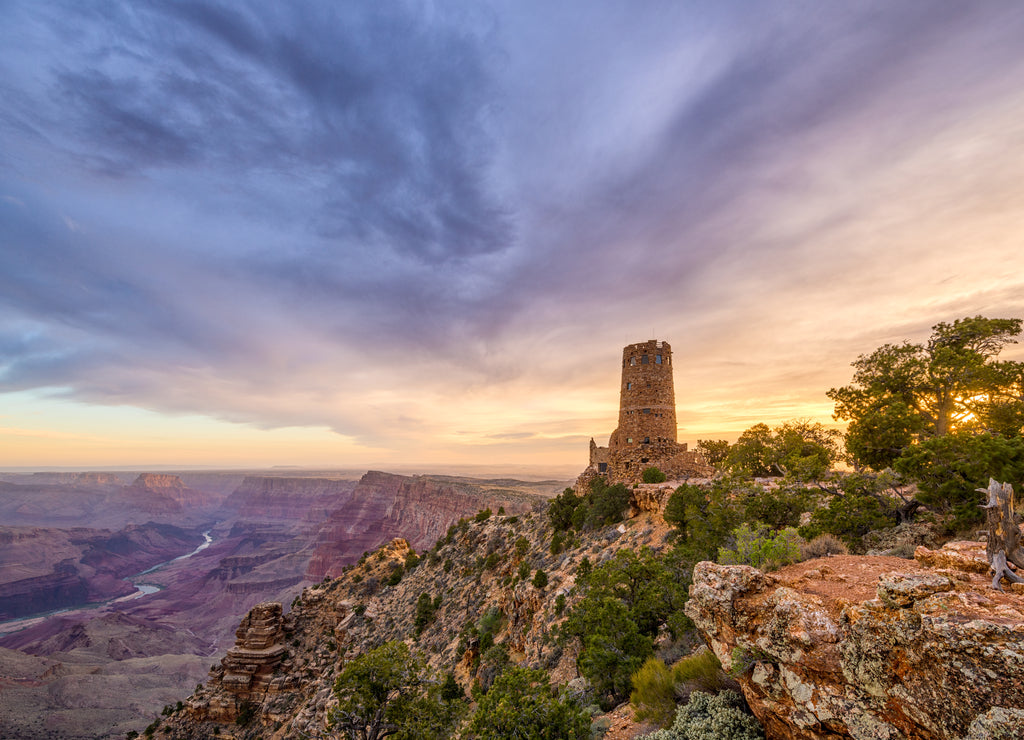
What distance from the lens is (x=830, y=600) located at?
673 centimetres

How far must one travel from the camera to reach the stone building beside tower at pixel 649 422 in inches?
1244

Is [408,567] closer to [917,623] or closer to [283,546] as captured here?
[917,623]

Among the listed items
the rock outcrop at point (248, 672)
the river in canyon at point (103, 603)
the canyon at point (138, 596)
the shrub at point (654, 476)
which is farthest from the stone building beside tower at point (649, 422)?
the river in canyon at point (103, 603)

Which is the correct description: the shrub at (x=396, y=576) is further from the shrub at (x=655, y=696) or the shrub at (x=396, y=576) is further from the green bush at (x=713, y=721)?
the green bush at (x=713, y=721)

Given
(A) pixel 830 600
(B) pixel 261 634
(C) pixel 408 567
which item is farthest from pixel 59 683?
(A) pixel 830 600

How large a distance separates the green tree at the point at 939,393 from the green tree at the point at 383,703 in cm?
1997

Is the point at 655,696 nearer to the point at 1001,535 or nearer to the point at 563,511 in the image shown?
the point at 1001,535

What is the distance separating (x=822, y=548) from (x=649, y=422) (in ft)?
60.1

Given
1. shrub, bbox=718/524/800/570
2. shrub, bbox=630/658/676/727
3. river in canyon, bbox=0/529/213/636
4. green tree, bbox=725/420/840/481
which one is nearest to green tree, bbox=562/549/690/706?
shrub, bbox=630/658/676/727

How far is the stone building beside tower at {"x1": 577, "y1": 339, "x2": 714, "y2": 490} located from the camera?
1244 inches

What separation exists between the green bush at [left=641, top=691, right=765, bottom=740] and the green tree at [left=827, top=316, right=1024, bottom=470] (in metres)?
13.5

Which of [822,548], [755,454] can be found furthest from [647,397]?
[822,548]

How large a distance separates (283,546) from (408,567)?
561ft

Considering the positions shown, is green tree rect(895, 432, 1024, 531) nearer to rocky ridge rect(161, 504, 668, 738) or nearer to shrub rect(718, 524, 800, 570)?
shrub rect(718, 524, 800, 570)
